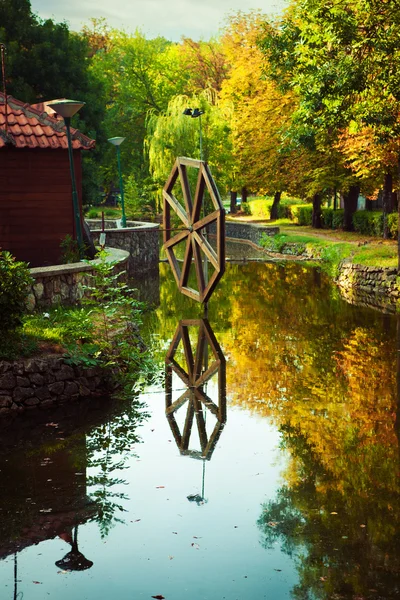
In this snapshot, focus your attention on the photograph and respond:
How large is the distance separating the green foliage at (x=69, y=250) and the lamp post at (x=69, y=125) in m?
0.10

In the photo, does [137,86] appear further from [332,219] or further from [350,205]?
[350,205]

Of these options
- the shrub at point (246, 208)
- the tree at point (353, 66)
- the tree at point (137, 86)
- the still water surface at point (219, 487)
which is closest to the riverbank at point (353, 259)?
the tree at point (353, 66)

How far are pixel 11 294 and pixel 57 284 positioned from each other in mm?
3842

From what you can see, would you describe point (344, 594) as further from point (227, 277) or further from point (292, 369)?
point (227, 277)

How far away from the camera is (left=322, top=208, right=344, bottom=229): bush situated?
38.5 meters

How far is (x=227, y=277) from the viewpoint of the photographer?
25891mm

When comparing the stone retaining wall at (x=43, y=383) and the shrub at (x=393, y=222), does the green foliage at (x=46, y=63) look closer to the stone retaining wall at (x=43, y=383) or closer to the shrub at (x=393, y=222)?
the shrub at (x=393, y=222)

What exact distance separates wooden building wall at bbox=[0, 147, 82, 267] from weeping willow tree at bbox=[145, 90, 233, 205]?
22.0m

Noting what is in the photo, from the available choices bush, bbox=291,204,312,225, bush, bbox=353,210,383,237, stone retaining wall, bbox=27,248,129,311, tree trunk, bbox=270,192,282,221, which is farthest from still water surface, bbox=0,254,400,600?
tree trunk, bbox=270,192,282,221

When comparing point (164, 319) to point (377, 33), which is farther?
point (164, 319)

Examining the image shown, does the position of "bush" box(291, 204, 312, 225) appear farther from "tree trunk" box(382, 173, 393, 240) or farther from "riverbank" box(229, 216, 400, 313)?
"tree trunk" box(382, 173, 393, 240)

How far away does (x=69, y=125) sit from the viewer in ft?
50.5

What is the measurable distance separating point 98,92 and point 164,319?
18790 mm

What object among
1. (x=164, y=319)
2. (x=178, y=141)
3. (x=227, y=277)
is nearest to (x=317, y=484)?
(x=164, y=319)
